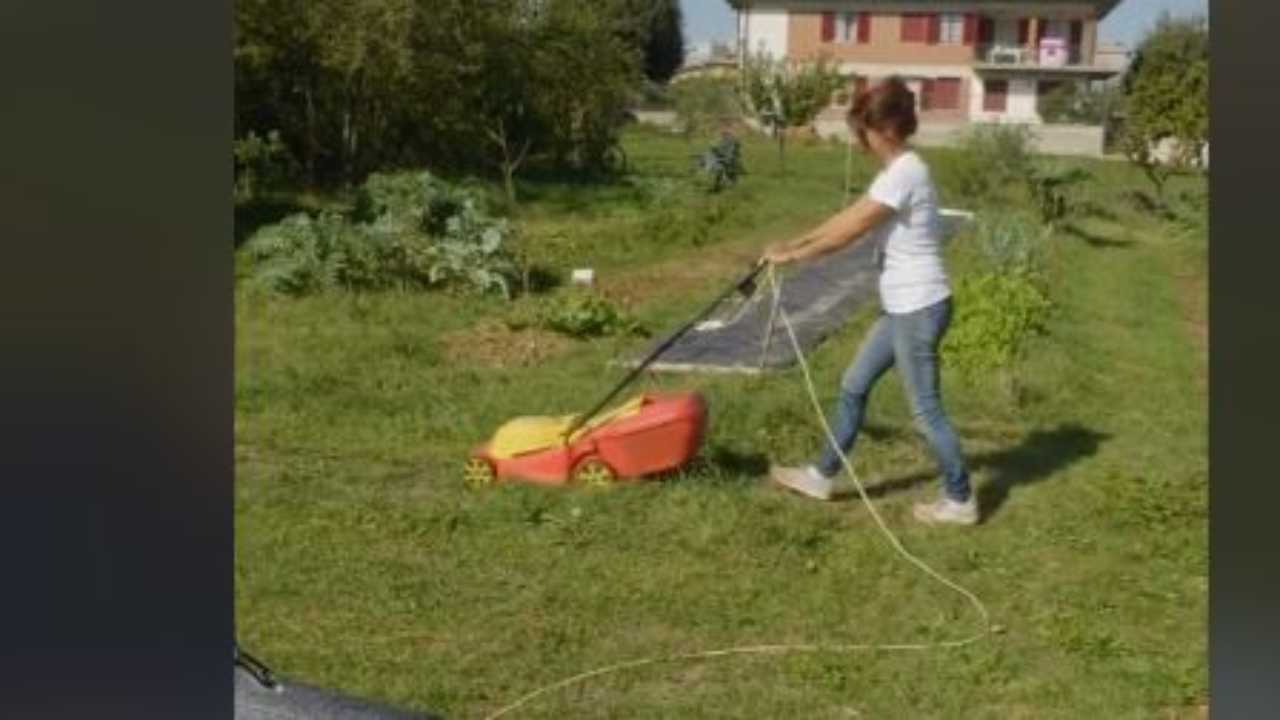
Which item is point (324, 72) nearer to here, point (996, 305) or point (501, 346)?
point (501, 346)

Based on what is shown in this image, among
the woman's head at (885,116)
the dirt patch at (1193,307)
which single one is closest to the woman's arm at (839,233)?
the woman's head at (885,116)

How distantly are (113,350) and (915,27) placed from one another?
A: 2.48m

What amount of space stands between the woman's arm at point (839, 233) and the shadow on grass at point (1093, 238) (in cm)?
201

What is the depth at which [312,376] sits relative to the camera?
396 centimetres

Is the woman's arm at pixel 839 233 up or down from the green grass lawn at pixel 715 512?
up

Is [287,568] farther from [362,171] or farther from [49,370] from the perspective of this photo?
[49,370]

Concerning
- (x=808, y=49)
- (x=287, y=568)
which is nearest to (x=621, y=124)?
(x=808, y=49)

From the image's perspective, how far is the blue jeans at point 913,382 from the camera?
3141mm

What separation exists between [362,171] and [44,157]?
10.8ft

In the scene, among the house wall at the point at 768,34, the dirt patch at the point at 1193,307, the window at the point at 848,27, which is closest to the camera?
the window at the point at 848,27

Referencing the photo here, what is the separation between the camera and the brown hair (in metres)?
3.01

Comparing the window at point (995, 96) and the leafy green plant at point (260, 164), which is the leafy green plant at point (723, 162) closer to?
the window at point (995, 96)

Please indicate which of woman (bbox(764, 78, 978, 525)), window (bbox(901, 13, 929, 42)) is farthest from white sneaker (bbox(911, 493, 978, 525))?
window (bbox(901, 13, 929, 42))

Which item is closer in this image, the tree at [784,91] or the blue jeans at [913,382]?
the blue jeans at [913,382]
